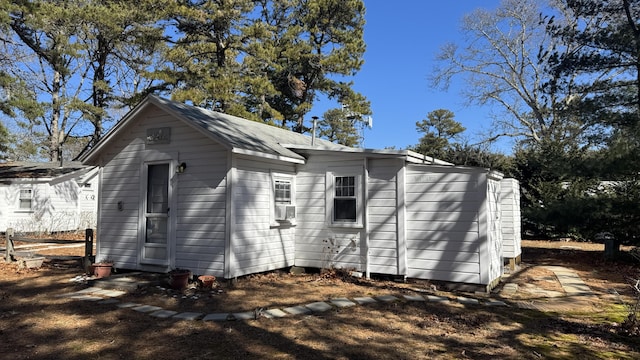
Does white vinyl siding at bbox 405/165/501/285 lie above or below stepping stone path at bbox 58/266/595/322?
above

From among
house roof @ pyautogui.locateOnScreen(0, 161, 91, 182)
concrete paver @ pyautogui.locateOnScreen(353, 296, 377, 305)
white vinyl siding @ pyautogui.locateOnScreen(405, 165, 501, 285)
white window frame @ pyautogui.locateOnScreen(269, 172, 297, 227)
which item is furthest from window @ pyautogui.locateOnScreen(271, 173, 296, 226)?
house roof @ pyautogui.locateOnScreen(0, 161, 91, 182)

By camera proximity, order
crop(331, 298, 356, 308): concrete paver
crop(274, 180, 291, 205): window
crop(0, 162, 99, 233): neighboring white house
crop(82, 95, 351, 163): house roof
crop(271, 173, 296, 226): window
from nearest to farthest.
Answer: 1. crop(331, 298, 356, 308): concrete paver
2. crop(82, 95, 351, 163): house roof
3. crop(271, 173, 296, 226): window
4. crop(274, 180, 291, 205): window
5. crop(0, 162, 99, 233): neighboring white house

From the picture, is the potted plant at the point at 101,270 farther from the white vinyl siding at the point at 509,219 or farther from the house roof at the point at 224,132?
the white vinyl siding at the point at 509,219

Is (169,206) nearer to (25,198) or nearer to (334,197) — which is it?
(334,197)

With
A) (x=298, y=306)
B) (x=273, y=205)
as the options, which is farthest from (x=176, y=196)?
(x=298, y=306)

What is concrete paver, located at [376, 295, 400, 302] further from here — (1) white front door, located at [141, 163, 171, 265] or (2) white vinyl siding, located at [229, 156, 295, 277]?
(1) white front door, located at [141, 163, 171, 265]

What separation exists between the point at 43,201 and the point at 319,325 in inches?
790

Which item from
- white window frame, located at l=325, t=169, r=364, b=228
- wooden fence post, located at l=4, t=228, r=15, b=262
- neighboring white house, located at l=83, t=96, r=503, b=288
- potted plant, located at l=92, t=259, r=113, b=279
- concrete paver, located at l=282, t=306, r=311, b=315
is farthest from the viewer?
wooden fence post, located at l=4, t=228, r=15, b=262

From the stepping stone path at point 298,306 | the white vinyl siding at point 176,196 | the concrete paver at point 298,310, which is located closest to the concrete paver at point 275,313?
the stepping stone path at point 298,306

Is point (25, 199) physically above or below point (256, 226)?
above

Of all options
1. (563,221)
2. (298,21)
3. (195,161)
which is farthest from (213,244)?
(298,21)

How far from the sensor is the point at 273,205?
897 centimetres

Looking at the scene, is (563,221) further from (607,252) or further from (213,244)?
(213,244)

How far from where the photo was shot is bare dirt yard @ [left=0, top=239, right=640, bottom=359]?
A: 4508mm
